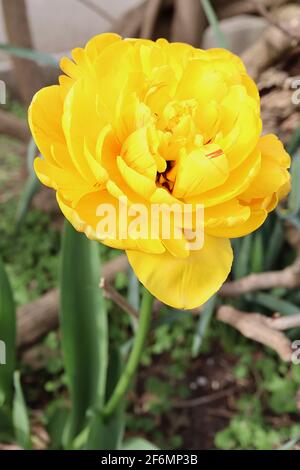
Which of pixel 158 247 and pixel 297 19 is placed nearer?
pixel 158 247

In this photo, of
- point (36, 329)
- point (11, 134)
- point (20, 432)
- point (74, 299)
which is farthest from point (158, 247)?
point (11, 134)

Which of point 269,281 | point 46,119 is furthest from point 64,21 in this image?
point 46,119

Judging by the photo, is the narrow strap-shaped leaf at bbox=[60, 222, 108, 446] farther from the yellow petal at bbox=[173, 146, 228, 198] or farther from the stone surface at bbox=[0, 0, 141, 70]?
the stone surface at bbox=[0, 0, 141, 70]

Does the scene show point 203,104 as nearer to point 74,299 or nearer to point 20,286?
point 74,299

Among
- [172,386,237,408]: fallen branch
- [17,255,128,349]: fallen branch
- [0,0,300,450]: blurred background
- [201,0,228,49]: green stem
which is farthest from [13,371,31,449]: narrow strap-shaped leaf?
[201,0,228,49]: green stem
